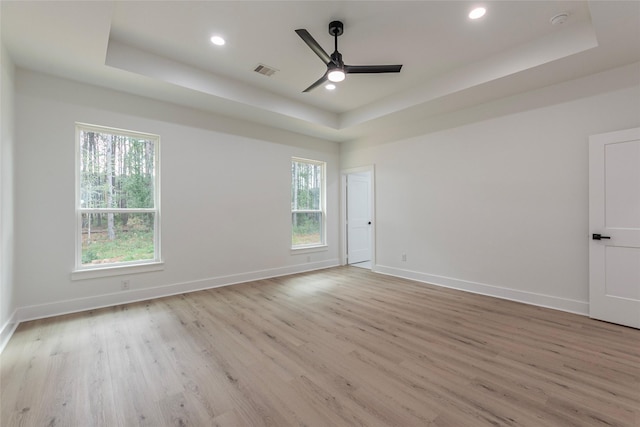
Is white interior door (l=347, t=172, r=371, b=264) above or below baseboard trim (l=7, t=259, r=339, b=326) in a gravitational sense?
above

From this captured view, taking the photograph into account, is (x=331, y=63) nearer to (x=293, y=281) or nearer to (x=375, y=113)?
(x=375, y=113)

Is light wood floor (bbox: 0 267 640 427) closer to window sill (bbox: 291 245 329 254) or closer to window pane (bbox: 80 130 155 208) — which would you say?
window pane (bbox: 80 130 155 208)

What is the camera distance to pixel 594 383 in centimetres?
196

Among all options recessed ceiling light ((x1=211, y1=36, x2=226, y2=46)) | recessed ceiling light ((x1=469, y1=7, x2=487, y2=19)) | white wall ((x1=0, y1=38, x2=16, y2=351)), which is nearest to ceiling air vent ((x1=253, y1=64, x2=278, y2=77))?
recessed ceiling light ((x1=211, y1=36, x2=226, y2=46))

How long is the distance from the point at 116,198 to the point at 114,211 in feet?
0.60

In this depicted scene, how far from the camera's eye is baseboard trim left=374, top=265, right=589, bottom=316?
10.9 ft

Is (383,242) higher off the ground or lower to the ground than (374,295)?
higher

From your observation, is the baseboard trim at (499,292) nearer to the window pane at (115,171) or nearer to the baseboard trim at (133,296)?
the baseboard trim at (133,296)

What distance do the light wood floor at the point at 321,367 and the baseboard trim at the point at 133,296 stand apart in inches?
7.2

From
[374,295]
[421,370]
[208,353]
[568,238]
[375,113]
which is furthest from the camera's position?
[375,113]

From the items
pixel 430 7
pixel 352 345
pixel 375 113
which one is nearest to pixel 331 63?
pixel 430 7

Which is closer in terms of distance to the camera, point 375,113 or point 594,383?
point 594,383

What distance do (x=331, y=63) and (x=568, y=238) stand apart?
3536 mm

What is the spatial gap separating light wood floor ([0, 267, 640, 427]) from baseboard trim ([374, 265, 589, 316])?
0.61 ft
